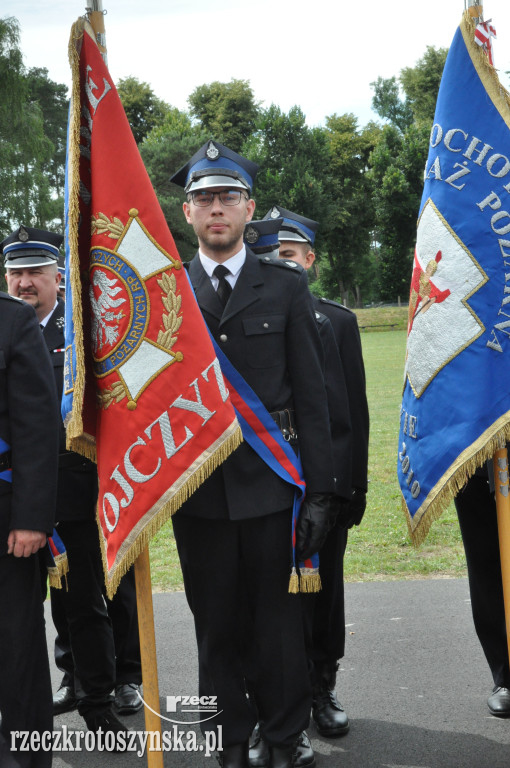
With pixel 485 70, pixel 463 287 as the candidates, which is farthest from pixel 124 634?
pixel 485 70

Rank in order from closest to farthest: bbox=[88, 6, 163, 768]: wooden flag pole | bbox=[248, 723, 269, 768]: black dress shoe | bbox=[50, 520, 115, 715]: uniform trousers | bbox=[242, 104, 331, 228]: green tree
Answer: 1. bbox=[88, 6, 163, 768]: wooden flag pole
2. bbox=[248, 723, 269, 768]: black dress shoe
3. bbox=[50, 520, 115, 715]: uniform trousers
4. bbox=[242, 104, 331, 228]: green tree

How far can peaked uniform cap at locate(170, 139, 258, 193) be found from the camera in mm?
3441

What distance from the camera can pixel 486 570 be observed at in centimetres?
397

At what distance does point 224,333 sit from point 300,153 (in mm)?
50154

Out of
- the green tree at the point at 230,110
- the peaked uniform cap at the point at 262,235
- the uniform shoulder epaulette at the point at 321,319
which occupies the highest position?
the green tree at the point at 230,110

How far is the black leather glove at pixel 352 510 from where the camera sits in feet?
13.8

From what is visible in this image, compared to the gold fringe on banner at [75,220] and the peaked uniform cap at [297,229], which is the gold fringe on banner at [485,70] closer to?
the peaked uniform cap at [297,229]

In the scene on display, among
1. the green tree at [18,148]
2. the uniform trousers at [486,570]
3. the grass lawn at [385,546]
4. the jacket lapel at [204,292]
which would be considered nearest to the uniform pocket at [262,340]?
the jacket lapel at [204,292]

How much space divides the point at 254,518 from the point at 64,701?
68.0 inches

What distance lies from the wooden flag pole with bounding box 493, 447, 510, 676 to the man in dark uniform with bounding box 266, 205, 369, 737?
2.77 feet

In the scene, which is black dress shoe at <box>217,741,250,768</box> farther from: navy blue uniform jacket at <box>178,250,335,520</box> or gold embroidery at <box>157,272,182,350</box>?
gold embroidery at <box>157,272,182,350</box>

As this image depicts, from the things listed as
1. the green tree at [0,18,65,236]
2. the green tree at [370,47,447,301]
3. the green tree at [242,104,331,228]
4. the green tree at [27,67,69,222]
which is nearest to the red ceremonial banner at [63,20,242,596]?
the green tree at [0,18,65,236]

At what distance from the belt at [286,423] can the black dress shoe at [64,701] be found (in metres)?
1.96

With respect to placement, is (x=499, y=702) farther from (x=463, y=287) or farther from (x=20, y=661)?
(x=20, y=661)
